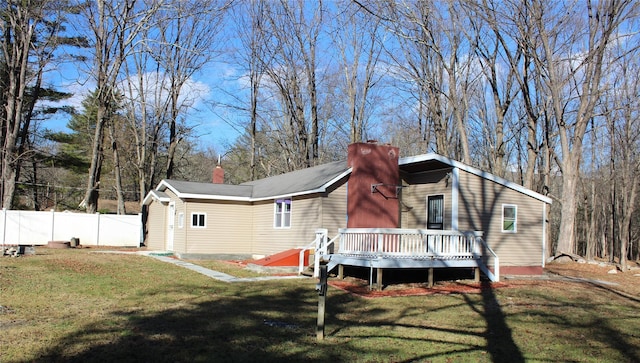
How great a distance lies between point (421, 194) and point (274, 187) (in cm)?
673

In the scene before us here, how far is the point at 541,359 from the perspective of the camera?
21.8 ft

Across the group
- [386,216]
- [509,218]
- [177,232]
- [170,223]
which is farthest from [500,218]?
[170,223]

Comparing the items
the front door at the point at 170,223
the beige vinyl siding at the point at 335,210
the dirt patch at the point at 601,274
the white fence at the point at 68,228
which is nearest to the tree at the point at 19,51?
the white fence at the point at 68,228

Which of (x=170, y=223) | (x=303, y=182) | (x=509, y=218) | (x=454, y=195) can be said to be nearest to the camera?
(x=454, y=195)

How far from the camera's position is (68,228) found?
80.7 ft

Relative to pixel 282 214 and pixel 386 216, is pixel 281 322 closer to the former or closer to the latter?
pixel 386 216

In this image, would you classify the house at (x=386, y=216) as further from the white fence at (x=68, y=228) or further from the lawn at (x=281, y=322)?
the white fence at (x=68, y=228)

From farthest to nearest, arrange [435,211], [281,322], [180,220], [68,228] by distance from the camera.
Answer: [68,228] → [180,220] → [435,211] → [281,322]

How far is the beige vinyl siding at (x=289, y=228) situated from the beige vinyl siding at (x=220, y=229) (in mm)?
450

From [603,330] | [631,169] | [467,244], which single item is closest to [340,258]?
[467,244]

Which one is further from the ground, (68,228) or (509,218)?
(509,218)

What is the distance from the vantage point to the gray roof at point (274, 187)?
56.0 ft

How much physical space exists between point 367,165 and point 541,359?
10.6 metres

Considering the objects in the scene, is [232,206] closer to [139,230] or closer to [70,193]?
[139,230]
